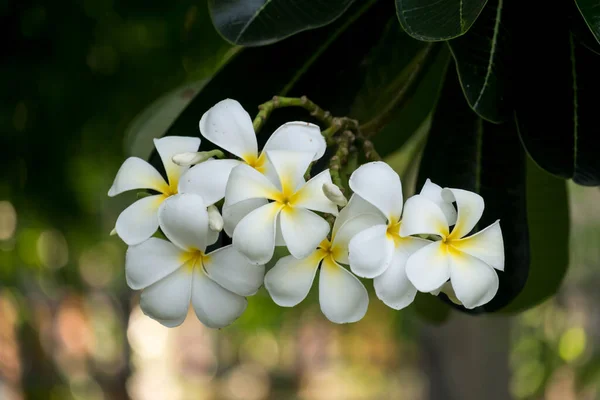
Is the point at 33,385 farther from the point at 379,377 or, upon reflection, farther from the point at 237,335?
the point at 379,377

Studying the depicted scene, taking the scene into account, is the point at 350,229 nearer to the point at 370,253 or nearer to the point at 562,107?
the point at 370,253

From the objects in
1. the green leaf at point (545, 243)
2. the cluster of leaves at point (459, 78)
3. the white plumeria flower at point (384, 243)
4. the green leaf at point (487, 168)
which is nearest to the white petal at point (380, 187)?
the white plumeria flower at point (384, 243)

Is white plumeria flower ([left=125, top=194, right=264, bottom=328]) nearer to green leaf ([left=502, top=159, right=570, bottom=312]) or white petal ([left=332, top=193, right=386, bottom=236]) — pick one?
white petal ([left=332, top=193, right=386, bottom=236])

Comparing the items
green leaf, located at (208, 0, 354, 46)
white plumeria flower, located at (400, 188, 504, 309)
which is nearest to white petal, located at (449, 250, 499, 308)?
white plumeria flower, located at (400, 188, 504, 309)

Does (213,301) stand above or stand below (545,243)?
below

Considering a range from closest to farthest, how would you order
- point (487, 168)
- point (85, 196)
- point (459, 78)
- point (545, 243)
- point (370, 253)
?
point (370, 253) < point (459, 78) < point (487, 168) < point (545, 243) < point (85, 196)

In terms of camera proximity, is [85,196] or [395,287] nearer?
[395,287]

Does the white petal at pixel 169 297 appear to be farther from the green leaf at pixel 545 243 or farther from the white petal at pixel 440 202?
the green leaf at pixel 545 243

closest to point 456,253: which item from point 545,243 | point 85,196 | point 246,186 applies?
point 246,186
